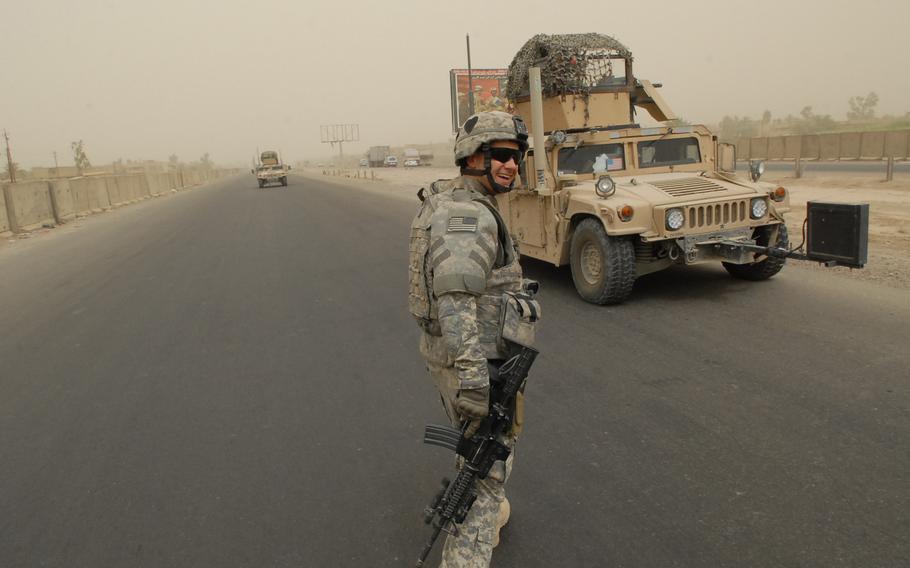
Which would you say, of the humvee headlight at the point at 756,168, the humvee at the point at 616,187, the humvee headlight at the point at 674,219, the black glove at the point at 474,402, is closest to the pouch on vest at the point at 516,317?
the black glove at the point at 474,402

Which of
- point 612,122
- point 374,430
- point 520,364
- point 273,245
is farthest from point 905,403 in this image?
point 273,245

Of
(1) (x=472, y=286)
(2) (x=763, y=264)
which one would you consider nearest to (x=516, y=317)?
(1) (x=472, y=286)

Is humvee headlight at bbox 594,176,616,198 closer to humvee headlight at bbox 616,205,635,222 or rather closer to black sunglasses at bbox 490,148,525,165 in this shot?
humvee headlight at bbox 616,205,635,222

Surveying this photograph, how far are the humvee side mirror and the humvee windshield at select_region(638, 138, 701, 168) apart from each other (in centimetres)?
23

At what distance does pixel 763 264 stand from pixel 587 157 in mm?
2118

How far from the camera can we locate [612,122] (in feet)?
25.5

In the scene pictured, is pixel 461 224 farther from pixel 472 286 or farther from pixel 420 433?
pixel 420 433

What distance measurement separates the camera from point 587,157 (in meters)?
6.96

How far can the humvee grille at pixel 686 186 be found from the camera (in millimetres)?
6074

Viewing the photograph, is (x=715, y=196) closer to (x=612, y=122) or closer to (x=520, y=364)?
(x=612, y=122)

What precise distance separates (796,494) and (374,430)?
215 centimetres

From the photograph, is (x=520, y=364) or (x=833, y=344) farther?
(x=833, y=344)

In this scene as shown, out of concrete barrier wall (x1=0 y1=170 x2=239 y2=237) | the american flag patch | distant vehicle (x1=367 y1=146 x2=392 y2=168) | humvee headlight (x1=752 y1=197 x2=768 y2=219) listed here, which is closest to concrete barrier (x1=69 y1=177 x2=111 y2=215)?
concrete barrier wall (x1=0 y1=170 x2=239 y2=237)

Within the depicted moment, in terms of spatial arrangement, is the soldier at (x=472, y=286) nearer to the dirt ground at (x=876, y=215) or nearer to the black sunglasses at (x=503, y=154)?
the black sunglasses at (x=503, y=154)
